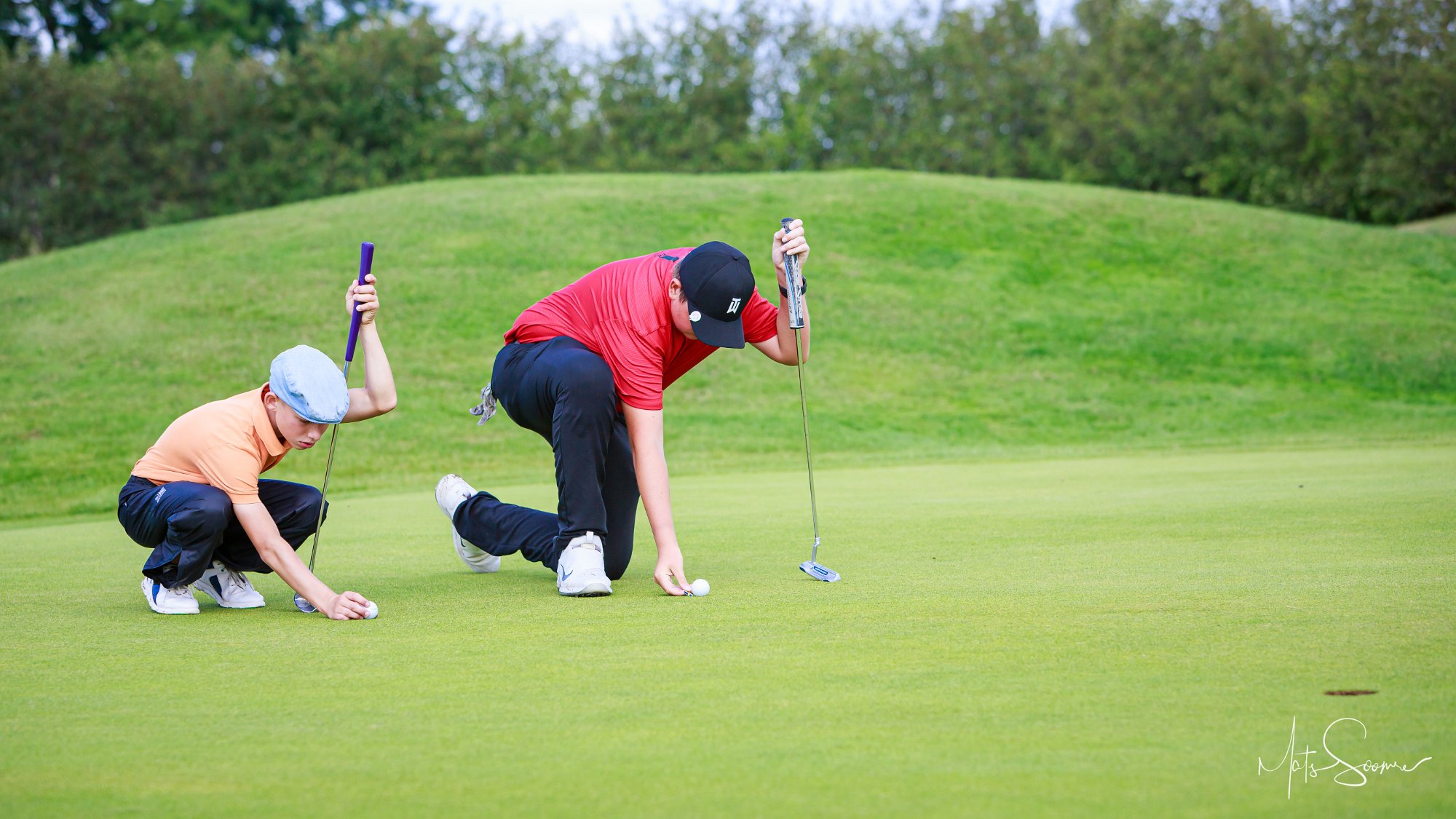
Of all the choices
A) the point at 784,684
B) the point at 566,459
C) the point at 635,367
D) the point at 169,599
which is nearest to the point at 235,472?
the point at 169,599

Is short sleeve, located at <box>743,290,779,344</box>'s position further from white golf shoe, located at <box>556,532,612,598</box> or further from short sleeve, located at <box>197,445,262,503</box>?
short sleeve, located at <box>197,445,262,503</box>

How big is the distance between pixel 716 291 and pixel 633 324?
0.40m

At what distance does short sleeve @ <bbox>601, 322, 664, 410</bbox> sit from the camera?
188 inches

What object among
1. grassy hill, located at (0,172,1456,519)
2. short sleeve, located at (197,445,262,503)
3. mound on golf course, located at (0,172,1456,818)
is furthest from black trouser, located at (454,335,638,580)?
grassy hill, located at (0,172,1456,519)

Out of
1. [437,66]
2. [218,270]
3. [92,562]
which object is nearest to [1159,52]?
[437,66]

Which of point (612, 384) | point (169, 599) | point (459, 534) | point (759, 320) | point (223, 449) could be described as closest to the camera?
point (223, 449)

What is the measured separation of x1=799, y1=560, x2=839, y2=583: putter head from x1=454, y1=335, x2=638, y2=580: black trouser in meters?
0.78

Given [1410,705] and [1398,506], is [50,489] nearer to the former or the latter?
[1398,506]

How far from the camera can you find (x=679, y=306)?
4.80 meters

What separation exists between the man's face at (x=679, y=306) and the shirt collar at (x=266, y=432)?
1.50m

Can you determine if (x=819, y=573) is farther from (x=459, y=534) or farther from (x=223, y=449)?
(x=223, y=449)

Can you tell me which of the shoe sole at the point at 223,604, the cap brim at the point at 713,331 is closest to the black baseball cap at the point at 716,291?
the cap brim at the point at 713,331

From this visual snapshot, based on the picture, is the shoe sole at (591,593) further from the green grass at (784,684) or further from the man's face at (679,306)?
the man's face at (679,306)

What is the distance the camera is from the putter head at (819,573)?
4801 mm
